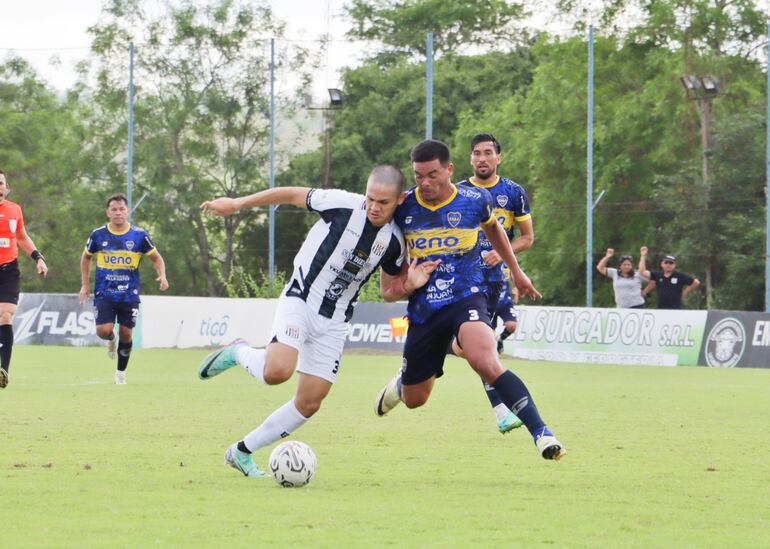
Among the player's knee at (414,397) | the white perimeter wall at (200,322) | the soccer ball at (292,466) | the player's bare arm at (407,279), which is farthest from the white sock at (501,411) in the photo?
the white perimeter wall at (200,322)

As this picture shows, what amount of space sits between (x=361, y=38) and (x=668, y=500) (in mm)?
63587

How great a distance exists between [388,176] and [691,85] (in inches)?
1511

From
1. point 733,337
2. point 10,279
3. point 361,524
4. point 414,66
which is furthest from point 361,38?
point 361,524

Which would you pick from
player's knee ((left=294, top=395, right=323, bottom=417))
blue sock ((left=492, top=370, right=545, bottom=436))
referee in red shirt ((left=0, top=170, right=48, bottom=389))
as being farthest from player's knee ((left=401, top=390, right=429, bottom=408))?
referee in red shirt ((left=0, top=170, right=48, bottom=389))

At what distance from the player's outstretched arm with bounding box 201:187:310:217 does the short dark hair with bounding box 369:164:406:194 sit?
1.49 ft

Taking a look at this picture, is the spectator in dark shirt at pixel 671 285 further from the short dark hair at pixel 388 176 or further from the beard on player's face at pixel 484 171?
the short dark hair at pixel 388 176

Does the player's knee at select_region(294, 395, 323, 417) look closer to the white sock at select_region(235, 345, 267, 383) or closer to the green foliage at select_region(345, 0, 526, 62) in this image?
the white sock at select_region(235, 345, 267, 383)

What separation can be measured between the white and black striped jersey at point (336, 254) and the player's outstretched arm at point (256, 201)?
10 centimetres

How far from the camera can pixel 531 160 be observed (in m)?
51.2

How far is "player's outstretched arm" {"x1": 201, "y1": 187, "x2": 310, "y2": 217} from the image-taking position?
8742 millimetres

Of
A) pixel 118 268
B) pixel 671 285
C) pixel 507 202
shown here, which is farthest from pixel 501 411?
pixel 671 285

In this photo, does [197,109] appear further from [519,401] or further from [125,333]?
[519,401]

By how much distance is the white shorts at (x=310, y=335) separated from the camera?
30.0 feet

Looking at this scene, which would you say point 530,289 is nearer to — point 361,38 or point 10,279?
point 10,279
